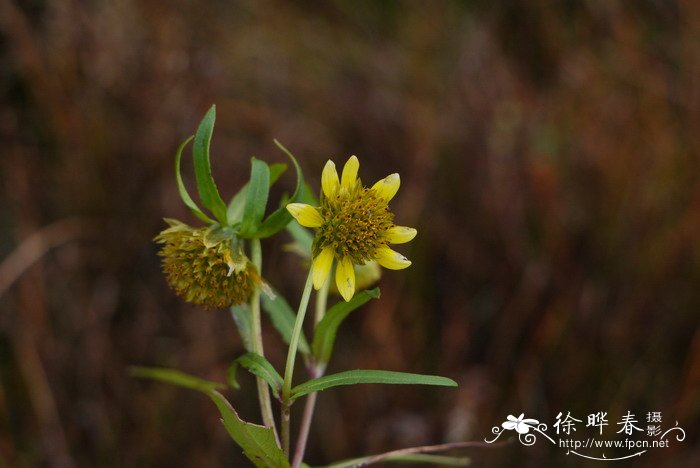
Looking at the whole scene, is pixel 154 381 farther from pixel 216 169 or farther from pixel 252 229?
pixel 252 229

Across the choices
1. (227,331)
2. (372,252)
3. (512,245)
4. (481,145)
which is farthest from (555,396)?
(372,252)

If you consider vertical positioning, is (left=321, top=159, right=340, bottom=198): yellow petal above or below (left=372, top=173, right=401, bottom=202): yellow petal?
below

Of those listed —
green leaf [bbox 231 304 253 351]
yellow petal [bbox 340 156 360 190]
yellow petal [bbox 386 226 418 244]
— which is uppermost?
yellow petal [bbox 340 156 360 190]

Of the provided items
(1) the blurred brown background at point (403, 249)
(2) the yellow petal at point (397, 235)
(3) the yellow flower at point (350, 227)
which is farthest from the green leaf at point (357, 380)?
(1) the blurred brown background at point (403, 249)

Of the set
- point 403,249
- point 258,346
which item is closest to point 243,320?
point 258,346

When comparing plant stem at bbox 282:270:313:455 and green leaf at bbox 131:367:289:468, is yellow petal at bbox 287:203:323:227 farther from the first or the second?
green leaf at bbox 131:367:289:468

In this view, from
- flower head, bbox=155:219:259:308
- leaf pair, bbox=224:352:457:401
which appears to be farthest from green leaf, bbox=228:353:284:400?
flower head, bbox=155:219:259:308

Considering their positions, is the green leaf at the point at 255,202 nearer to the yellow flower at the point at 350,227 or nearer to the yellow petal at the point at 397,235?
the yellow flower at the point at 350,227

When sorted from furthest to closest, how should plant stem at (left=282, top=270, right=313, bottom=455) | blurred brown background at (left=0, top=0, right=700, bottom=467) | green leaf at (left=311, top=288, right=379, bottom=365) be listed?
1. blurred brown background at (left=0, top=0, right=700, bottom=467)
2. green leaf at (left=311, top=288, right=379, bottom=365)
3. plant stem at (left=282, top=270, right=313, bottom=455)
